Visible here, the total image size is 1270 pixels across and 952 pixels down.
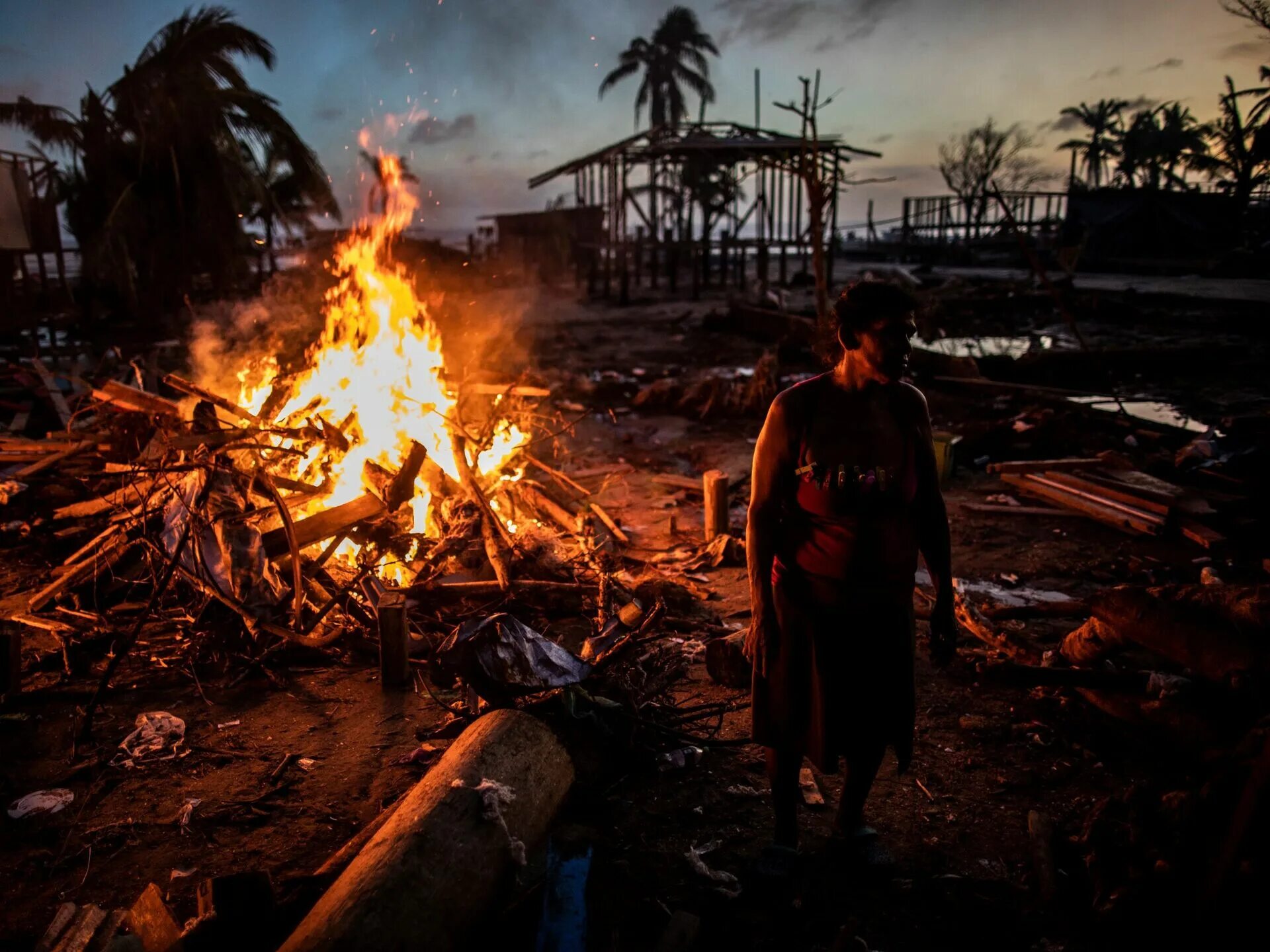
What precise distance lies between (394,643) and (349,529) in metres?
1.27

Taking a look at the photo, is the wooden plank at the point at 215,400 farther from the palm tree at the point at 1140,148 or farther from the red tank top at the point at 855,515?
the palm tree at the point at 1140,148

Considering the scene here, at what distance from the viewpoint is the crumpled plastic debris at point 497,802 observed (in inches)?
94.8

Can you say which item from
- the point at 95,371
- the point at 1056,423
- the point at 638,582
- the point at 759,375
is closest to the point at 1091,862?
the point at 638,582

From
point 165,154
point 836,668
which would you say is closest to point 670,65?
point 165,154

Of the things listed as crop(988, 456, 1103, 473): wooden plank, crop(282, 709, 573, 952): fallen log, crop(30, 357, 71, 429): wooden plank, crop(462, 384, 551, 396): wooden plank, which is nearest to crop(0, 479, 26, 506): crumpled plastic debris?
crop(30, 357, 71, 429): wooden plank

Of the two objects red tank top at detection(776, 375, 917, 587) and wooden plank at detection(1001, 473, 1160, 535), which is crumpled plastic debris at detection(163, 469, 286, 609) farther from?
wooden plank at detection(1001, 473, 1160, 535)

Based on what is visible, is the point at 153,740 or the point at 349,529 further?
the point at 349,529

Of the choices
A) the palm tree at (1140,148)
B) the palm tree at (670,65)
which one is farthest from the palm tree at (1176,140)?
the palm tree at (670,65)

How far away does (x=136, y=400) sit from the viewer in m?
6.30

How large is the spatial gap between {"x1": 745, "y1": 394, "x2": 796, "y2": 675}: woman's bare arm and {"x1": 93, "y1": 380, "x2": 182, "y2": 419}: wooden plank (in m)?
5.51

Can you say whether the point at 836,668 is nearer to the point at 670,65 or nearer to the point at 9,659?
the point at 9,659

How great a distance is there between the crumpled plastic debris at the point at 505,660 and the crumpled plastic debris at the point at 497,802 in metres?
0.60

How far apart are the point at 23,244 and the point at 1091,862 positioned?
23.9 metres

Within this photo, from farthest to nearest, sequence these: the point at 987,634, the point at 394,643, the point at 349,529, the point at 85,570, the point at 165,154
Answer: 1. the point at 165,154
2. the point at 349,529
3. the point at 85,570
4. the point at 987,634
5. the point at 394,643
